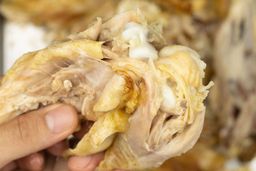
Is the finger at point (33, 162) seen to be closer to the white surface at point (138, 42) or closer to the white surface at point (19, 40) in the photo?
the white surface at point (138, 42)

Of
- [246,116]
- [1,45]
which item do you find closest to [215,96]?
[246,116]

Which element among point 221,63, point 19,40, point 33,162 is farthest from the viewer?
point 19,40

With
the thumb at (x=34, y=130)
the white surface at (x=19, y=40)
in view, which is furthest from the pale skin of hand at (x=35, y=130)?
the white surface at (x=19, y=40)

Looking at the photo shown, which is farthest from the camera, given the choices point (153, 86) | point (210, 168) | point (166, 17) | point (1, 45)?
point (1, 45)

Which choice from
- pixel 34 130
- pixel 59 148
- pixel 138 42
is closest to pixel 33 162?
pixel 59 148

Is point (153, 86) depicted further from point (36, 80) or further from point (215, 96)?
point (215, 96)

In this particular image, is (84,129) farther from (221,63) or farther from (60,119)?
(221,63)

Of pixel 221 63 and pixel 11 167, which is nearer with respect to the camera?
pixel 11 167
